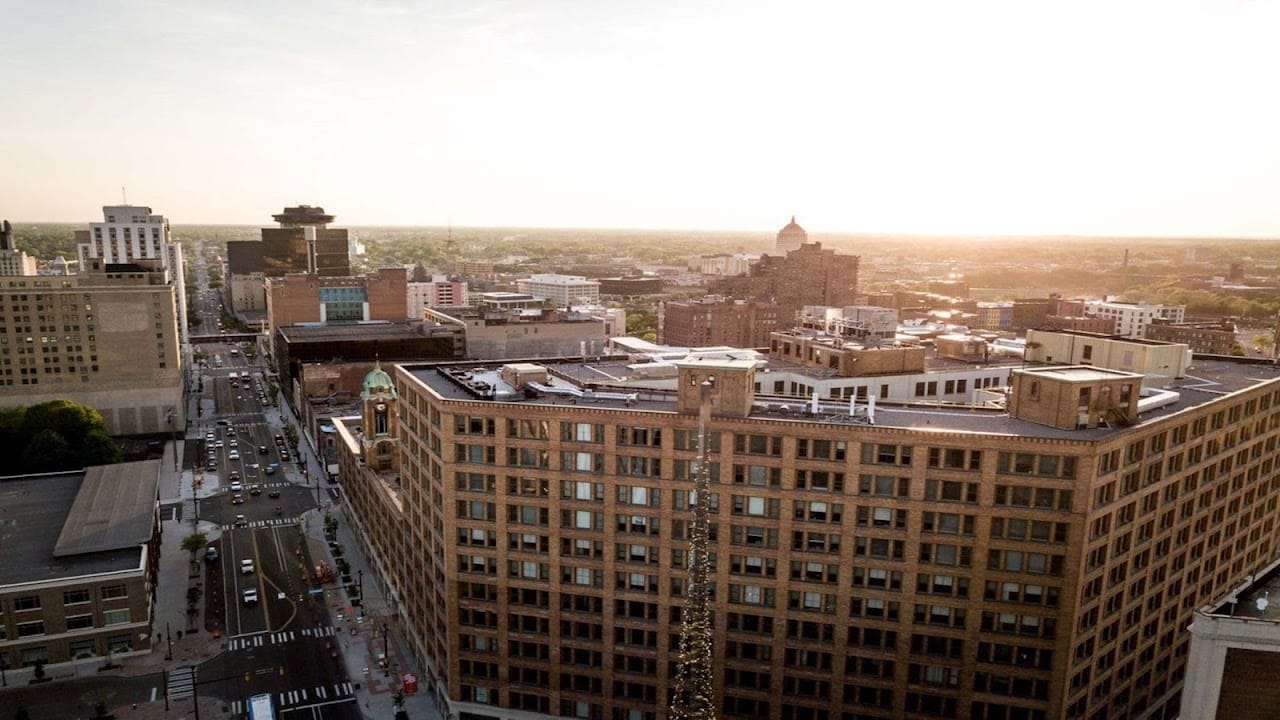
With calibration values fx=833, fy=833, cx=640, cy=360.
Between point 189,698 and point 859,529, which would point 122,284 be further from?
point 859,529

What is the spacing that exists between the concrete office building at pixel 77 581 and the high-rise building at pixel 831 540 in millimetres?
43746

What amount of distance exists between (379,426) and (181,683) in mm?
49179

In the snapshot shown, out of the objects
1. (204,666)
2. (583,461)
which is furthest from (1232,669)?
(204,666)

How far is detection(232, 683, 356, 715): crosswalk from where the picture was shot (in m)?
85.9

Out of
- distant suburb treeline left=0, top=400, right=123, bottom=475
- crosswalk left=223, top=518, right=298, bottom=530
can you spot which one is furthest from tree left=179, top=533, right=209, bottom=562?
distant suburb treeline left=0, top=400, right=123, bottom=475

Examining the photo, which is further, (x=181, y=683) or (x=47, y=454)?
(x=47, y=454)

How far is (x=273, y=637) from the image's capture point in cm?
10062

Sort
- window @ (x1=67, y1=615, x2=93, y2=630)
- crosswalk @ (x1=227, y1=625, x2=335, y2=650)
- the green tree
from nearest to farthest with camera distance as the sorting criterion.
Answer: window @ (x1=67, y1=615, x2=93, y2=630) < crosswalk @ (x1=227, y1=625, x2=335, y2=650) < the green tree

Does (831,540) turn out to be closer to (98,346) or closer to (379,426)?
(379,426)

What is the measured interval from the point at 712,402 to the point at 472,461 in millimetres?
21498

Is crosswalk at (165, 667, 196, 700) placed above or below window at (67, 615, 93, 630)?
below

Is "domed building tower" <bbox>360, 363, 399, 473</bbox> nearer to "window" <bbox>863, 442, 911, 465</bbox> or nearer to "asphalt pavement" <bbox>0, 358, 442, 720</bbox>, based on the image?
"asphalt pavement" <bbox>0, 358, 442, 720</bbox>

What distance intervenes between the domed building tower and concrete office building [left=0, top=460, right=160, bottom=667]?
1166 inches

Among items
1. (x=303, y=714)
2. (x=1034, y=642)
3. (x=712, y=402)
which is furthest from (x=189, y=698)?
(x=1034, y=642)
